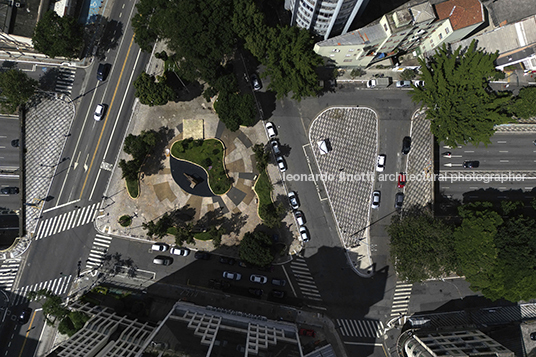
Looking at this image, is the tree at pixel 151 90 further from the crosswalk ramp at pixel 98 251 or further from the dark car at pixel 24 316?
the dark car at pixel 24 316

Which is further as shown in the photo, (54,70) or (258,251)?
(54,70)

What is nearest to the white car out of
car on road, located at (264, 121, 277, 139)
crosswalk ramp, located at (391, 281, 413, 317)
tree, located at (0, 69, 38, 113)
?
car on road, located at (264, 121, 277, 139)

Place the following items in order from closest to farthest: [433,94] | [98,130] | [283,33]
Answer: [283,33] → [433,94] → [98,130]

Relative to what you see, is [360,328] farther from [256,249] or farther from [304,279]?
[256,249]

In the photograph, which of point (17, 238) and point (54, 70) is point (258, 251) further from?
point (54, 70)

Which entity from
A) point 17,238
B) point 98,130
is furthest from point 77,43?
point 17,238

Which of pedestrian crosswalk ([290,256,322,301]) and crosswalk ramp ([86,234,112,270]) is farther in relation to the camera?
pedestrian crosswalk ([290,256,322,301])

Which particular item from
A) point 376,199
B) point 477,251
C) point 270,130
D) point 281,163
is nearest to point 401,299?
point 477,251

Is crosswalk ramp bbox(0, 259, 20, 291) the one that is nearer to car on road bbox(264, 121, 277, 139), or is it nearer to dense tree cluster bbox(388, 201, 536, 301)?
car on road bbox(264, 121, 277, 139)
